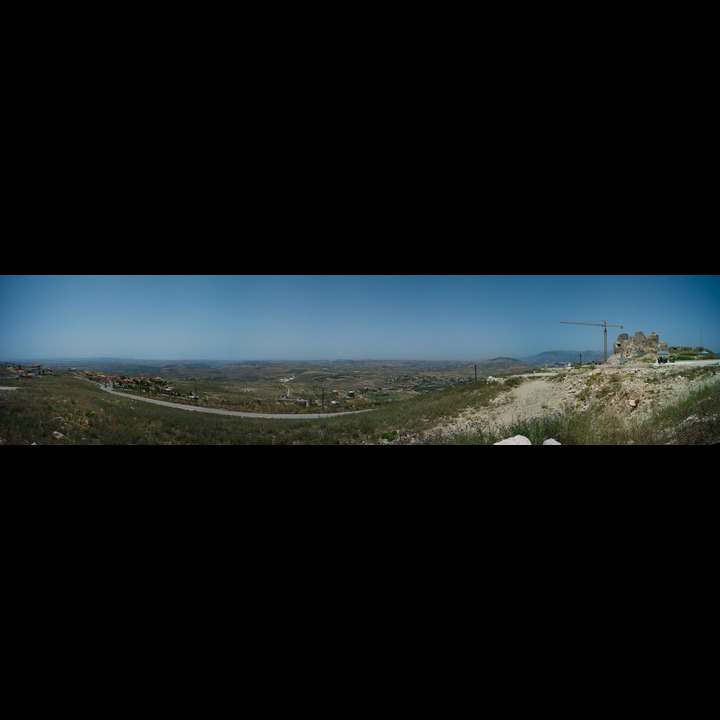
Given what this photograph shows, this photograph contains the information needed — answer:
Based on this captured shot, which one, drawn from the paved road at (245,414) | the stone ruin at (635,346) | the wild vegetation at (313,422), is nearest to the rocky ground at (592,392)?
the wild vegetation at (313,422)

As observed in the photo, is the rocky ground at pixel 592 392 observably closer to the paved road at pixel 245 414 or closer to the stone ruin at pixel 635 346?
the stone ruin at pixel 635 346

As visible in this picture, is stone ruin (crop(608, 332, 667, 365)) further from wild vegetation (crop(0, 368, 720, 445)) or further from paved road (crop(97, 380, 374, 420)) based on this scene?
paved road (crop(97, 380, 374, 420))
